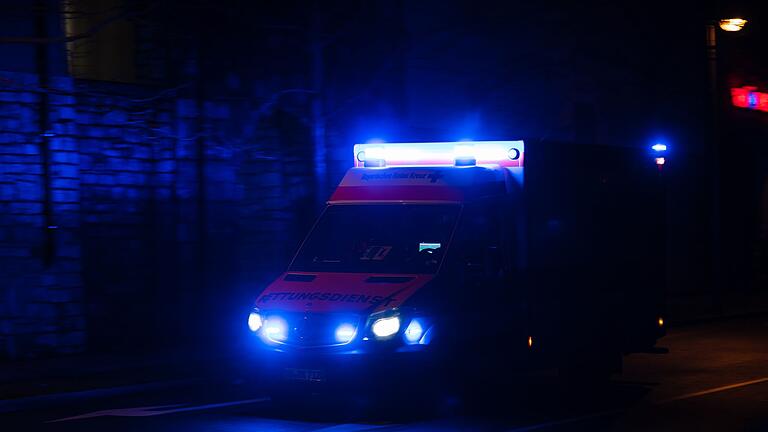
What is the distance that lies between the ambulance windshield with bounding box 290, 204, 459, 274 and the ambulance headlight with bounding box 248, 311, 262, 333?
89 centimetres

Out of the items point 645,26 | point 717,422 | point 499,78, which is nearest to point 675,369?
point 717,422

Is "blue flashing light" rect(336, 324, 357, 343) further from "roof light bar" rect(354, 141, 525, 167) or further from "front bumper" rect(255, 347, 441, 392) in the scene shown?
"roof light bar" rect(354, 141, 525, 167)

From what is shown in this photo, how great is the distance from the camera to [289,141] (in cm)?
1941

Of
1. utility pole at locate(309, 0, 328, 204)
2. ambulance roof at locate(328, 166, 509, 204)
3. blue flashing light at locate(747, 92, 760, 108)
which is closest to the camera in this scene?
ambulance roof at locate(328, 166, 509, 204)

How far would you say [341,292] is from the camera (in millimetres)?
10852

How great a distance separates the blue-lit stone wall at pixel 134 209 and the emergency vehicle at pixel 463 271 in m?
5.28

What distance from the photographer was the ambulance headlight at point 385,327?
10.5 metres

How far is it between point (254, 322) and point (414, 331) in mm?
1611

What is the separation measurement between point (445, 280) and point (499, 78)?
13746 mm

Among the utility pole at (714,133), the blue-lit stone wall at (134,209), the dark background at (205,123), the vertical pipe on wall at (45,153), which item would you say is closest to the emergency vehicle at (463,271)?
the dark background at (205,123)

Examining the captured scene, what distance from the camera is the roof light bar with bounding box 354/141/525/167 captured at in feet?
39.3

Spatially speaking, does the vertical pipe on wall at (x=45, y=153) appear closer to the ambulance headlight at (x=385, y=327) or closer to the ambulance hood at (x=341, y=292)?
the ambulance hood at (x=341, y=292)

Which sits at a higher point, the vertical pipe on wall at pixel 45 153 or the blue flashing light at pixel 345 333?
the vertical pipe on wall at pixel 45 153

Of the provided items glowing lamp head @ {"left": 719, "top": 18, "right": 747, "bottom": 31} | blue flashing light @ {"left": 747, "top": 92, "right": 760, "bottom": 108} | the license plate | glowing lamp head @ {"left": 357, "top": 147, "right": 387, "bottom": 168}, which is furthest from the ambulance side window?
blue flashing light @ {"left": 747, "top": 92, "right": 760, "bottom": 108}
